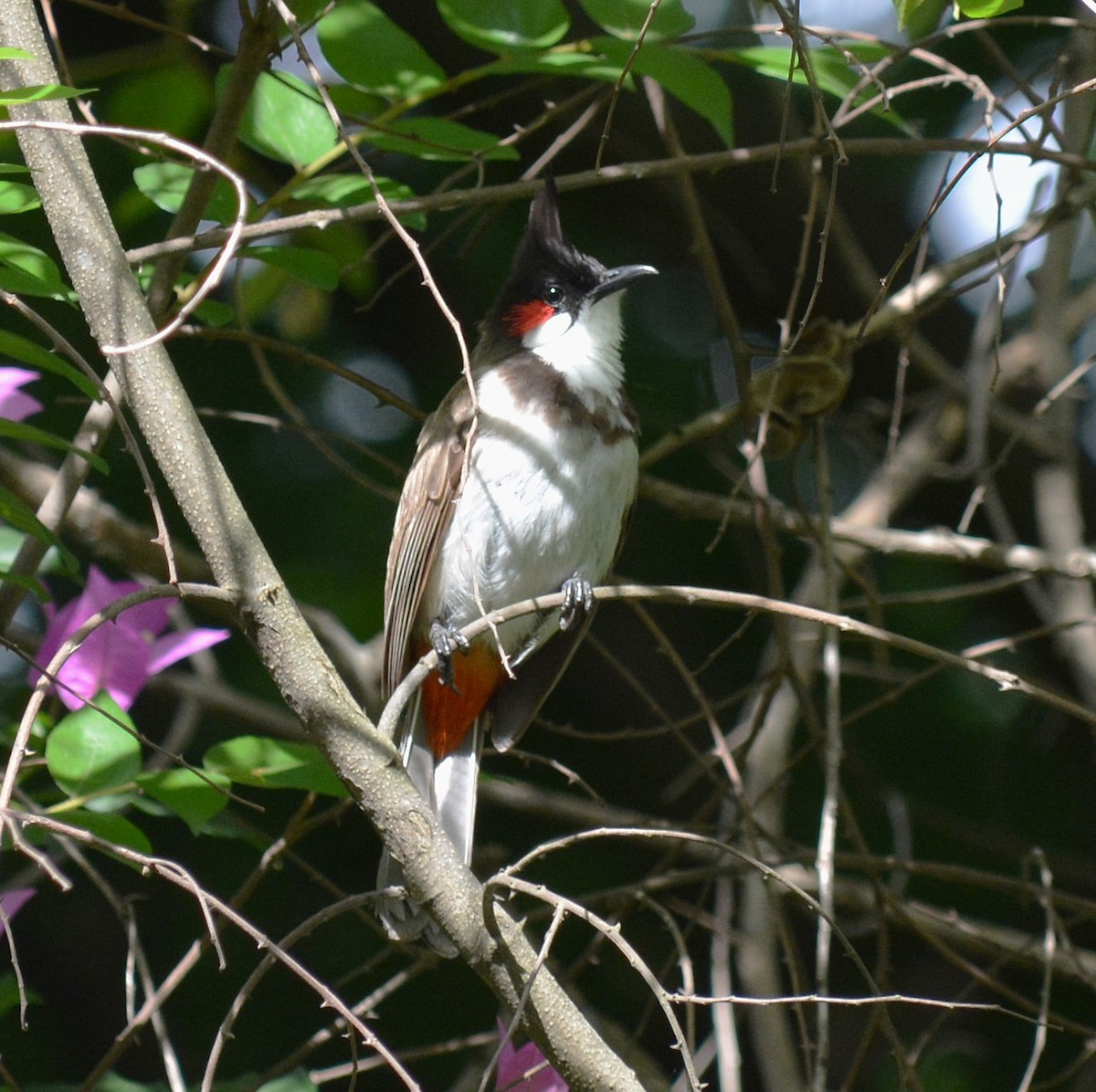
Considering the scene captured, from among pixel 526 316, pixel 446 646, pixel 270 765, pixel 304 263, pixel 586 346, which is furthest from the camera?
pixel 526 316

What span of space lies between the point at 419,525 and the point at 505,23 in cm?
95

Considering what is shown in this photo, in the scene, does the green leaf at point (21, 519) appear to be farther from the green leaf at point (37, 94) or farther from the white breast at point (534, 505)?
the white breast at point (534, 505)

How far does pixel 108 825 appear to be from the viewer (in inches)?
65.1

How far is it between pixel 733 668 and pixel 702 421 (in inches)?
46.9

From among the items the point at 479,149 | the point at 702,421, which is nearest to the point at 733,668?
the point at 702,421

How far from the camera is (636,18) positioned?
2.04m

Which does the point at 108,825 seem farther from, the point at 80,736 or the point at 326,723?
the point at 326,723

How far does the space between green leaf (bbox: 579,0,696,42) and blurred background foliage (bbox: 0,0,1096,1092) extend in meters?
0.33

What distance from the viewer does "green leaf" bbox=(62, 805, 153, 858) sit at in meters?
1.65

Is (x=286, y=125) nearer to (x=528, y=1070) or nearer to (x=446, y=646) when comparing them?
(x=446, y=646)

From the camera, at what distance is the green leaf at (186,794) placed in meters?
1.65

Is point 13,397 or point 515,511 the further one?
point 515,511

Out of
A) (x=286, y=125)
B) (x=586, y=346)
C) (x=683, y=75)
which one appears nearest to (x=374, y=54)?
(x=286, y=125)

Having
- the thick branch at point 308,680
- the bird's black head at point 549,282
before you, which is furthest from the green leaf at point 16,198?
the bird's black head at point 549,282
